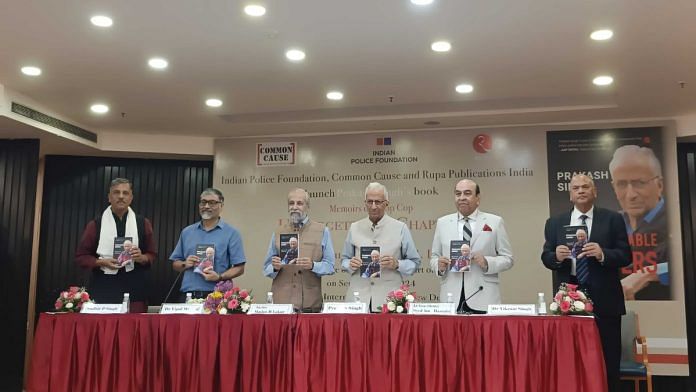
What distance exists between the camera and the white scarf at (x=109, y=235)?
528 cm

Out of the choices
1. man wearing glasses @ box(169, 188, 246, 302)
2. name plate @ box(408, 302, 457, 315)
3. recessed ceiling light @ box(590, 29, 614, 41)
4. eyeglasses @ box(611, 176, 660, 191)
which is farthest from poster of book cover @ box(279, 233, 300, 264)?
eyeglasses @ box(611, 176, 660, 191)

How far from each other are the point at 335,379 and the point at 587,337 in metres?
1.50

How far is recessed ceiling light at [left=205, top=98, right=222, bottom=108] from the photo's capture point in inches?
264

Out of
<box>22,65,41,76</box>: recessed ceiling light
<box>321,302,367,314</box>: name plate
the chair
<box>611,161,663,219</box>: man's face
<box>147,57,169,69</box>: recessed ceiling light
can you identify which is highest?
<box>147,57,169,69</box>: recessed ceiling light

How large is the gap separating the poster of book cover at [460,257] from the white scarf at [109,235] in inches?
104

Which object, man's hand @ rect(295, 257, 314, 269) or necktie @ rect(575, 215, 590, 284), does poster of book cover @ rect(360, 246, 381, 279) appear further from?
necktie @ rect(575, 215, 590, 284)

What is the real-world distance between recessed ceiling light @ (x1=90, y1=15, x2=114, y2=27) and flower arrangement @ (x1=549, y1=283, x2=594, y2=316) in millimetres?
3704

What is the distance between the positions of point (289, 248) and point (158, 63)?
90.8 inches

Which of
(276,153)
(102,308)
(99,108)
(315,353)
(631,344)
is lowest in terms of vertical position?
(631,344)

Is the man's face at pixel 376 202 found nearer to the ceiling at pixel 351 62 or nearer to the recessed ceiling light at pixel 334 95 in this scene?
the ceiling at pixel 351 62

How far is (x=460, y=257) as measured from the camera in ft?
13.9

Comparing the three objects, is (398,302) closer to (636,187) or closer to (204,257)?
(204,257)

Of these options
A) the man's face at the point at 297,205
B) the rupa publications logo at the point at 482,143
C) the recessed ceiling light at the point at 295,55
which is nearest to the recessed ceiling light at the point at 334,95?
the recessed ceiling light at the point at 295,55

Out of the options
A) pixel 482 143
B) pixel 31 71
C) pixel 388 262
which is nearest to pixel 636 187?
pixel 482 143
